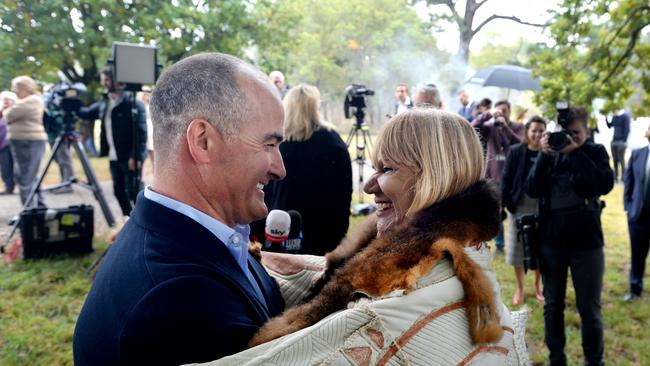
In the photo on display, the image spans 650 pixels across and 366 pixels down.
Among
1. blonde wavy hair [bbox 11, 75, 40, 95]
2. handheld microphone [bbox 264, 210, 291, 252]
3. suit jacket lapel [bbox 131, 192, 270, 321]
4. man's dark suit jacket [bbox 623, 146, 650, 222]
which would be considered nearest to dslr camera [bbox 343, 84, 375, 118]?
man's dark suit jacket [bbox 623, 146, 650, 222]

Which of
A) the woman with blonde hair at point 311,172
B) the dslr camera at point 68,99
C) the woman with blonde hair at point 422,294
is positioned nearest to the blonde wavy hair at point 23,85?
the dslr camera at point 68,99

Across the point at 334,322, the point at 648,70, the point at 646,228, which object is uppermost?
the point at 648,70

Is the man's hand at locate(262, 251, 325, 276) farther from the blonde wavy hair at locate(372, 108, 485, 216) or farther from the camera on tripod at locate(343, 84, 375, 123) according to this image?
the camera on tripod at locate(343, 84, 375, 123)

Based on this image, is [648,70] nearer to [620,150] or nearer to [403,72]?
[620,150]

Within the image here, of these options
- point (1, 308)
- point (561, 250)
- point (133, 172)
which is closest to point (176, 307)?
point (561, 250)

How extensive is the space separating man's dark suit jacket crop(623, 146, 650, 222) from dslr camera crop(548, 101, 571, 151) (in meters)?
2.39

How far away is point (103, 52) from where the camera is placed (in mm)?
11906

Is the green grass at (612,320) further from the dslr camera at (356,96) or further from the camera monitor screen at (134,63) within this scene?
the camera monitor screen at (134,63)

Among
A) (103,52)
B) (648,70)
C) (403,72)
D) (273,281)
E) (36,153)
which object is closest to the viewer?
(273,281)

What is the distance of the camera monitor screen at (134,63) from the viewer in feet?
17.0

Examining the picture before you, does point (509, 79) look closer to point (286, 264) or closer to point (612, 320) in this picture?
point (612, 320)

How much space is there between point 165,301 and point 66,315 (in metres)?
4.24

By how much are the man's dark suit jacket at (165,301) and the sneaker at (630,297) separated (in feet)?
17.7

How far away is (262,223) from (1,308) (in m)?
2.95
